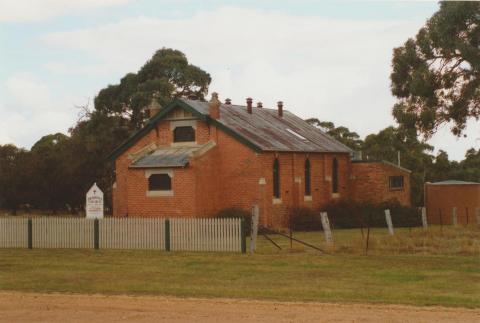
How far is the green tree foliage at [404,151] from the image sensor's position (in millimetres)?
68375

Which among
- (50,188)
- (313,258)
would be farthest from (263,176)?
(50,188)

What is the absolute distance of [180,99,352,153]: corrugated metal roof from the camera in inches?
1752

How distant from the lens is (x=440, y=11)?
3653cm

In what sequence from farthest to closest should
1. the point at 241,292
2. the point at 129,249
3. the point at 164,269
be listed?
the point at 129,249, the point at 164,269, the point at 241,292

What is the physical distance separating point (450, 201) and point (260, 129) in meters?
12.7

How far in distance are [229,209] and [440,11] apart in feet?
46.4

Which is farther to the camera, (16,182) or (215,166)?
(16,182)

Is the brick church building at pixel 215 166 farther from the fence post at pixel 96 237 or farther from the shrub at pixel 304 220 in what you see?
the fence post at pixel 96 237

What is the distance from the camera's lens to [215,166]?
44094 mm

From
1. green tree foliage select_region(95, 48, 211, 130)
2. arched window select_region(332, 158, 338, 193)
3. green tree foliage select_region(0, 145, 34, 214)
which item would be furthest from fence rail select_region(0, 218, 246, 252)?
green tree foliage select_region(95, 48, 211, 130)

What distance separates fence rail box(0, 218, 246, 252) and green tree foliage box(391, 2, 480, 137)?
47.6 feet

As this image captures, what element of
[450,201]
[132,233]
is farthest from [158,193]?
[450,201]

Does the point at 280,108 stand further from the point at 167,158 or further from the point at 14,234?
the point at 14,234

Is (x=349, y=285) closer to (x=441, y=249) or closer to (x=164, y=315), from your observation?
(x=164, y=315)
